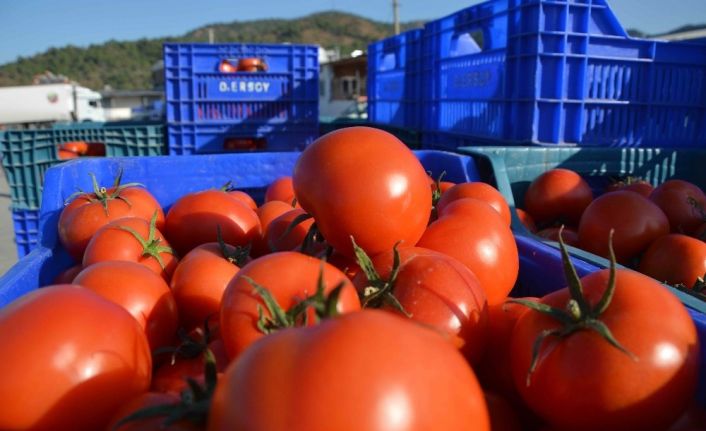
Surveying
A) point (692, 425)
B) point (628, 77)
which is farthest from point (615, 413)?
point (628, 77)

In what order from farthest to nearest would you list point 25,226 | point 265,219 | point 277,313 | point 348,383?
point 25,226 → point 265,219 → point 277,313 → point 348,383

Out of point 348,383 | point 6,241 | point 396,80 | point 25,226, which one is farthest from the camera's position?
point 6,241

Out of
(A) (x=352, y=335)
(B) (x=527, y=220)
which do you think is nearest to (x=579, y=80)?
(B) (x=527, y=220)

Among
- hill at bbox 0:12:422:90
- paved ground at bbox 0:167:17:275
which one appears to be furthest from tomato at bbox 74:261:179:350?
hill at bbox 0:12:422:90

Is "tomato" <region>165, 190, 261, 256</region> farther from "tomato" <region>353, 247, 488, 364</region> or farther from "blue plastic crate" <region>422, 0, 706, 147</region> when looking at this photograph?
"blue plastic crate" <region>422, 0, 706, 147</region>

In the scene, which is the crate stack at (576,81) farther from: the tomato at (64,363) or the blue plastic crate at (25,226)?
the blue plastic crate at (25,226)

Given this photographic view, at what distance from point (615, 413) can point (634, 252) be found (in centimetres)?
139

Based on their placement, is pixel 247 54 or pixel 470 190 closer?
pixel 470 190

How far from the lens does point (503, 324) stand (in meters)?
1.14

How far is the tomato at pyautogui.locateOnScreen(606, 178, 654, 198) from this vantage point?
2450 mm

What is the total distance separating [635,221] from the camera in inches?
77.9

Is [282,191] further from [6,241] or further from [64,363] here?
[6,241]

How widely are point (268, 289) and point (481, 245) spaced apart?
1.91 ft

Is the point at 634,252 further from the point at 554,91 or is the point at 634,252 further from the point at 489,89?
the point at 489,89
